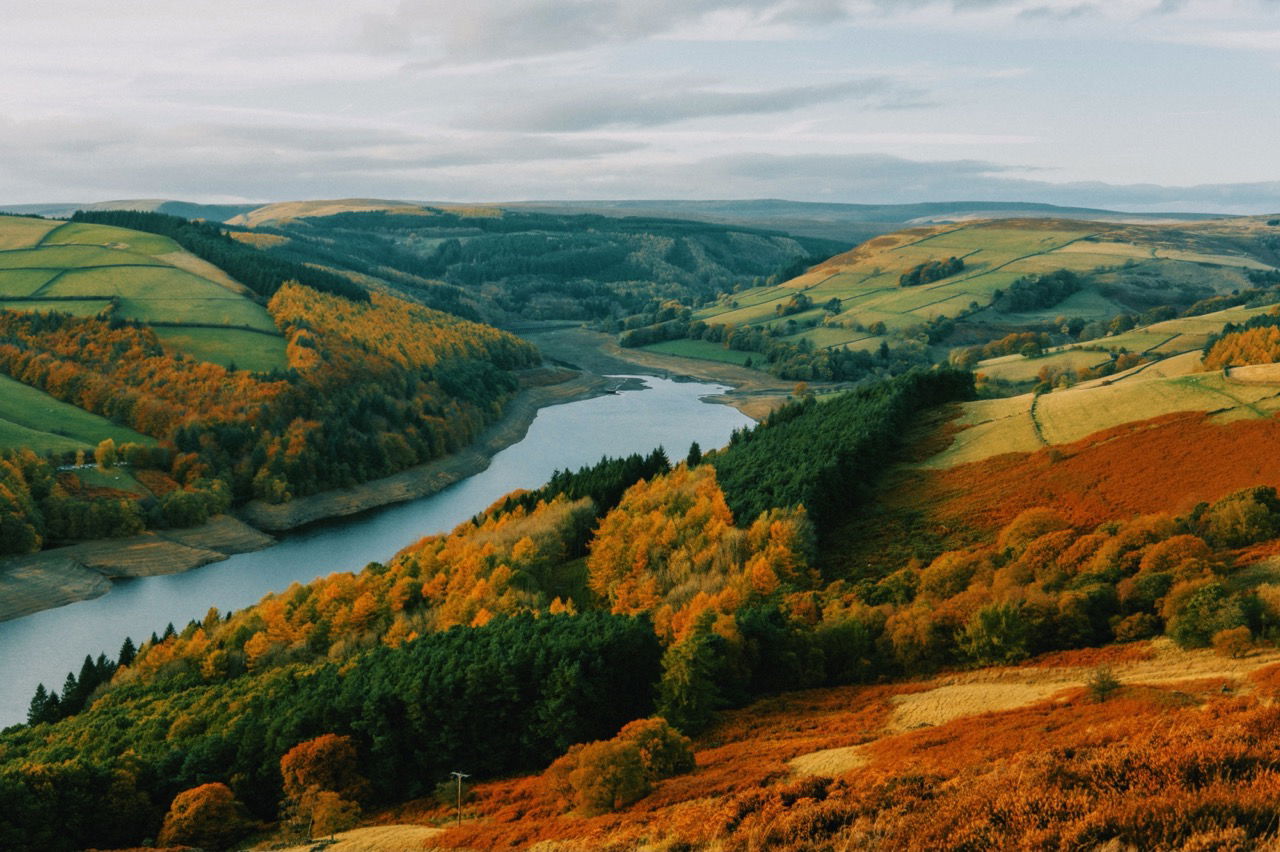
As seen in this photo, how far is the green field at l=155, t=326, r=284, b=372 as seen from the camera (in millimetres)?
135125

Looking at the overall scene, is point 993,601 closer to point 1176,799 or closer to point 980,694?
point 980,694

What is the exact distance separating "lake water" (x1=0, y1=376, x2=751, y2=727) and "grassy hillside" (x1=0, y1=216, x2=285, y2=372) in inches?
1519

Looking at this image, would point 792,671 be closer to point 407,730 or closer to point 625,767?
point 625,767

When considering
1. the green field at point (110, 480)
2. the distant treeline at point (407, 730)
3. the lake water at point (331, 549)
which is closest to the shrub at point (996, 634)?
the distant treeline at point (407, 730)

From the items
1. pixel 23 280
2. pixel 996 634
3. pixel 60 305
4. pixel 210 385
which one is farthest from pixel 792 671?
pixel 23 280

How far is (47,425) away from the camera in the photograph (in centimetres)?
10894

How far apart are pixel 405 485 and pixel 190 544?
29316 millimetres

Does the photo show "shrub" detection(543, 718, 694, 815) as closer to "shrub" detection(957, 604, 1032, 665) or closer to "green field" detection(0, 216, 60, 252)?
"shrub" detection(957, 604, 1032, 665)

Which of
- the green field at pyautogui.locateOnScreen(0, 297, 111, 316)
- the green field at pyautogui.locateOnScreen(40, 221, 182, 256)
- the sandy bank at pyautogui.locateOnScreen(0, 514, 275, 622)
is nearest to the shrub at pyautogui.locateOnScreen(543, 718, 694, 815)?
the sandy bank at pyautogui.locateOnScreen(0, 514, 275, 622)

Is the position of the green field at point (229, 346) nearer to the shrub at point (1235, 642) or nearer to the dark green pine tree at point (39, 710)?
the dark green pine tree at point (39, 710)

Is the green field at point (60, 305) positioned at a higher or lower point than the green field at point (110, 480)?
higher

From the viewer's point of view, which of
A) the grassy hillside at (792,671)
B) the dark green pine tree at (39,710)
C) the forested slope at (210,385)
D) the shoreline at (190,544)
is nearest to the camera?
the grassy hillside at (792,671)

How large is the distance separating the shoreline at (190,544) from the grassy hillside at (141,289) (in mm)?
29913

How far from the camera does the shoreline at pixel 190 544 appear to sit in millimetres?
82688
